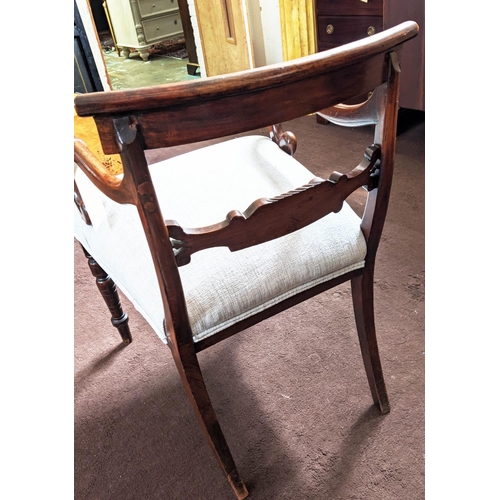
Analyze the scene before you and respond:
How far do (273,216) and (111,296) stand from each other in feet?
2.52

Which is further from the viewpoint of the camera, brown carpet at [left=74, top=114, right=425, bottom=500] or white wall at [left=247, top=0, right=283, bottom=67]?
white wall at [left=247, top=0, right=283, bottom=67]

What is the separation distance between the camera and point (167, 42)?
5152 mm

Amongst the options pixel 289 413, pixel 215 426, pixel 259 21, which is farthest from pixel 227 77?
pixel 259 21

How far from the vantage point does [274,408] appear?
3.87 feet

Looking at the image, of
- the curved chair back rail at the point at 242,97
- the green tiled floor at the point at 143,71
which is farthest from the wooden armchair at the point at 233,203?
the green tiled floor at the point at 143,71

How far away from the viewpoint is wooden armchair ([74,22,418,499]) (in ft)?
1.80

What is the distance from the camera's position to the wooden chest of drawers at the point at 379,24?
1.95 meters

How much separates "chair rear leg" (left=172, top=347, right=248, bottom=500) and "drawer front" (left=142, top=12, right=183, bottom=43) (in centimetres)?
487

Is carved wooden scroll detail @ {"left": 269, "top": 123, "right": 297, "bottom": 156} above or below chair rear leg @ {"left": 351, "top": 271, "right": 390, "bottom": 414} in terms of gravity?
above

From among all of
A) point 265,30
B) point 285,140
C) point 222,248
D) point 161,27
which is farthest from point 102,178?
point 161,27

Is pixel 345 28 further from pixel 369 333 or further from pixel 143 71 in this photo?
pixel 143 71

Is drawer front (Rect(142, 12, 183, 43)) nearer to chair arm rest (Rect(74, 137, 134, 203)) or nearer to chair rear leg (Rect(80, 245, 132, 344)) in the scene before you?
chair rear leg (Rect(80, 245, 132, 344))

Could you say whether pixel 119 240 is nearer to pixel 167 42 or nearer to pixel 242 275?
pixel 242 275

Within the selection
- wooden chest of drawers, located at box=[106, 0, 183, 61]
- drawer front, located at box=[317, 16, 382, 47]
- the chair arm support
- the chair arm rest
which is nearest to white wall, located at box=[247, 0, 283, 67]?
drawer front, located at box=[317, 16, 382, 47]
